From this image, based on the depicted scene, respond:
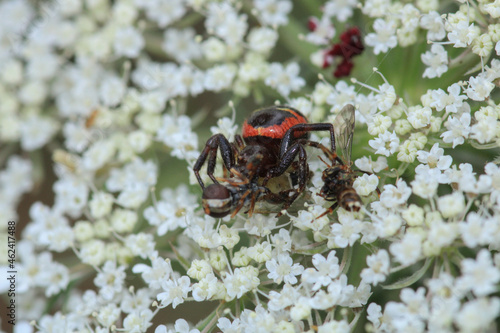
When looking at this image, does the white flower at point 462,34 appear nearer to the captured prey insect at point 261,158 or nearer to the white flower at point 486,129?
the white flower at point 486,129

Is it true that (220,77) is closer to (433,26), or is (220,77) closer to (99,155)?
(99,155)

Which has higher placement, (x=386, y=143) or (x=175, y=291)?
(x=386, y=143)

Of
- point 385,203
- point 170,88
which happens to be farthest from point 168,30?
point 385,203

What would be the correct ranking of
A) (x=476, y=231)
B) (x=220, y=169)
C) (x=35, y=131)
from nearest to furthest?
(x=476, y=231) → (x=220, y=169) → (x=35, y=131)

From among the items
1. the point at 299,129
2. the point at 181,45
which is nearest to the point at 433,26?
the point at 299,129

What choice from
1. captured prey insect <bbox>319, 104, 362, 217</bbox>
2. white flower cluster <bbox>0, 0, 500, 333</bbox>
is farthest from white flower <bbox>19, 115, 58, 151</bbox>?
captured prey insect <bbox>319, 104, 362, 217</bbox>

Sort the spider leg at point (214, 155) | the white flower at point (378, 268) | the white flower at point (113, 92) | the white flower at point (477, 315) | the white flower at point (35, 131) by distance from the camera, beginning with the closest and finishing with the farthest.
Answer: the white flower at point (477, 315) → the white flower at point (378, 268) → the spider leg at point (214, 155) → the white flower at point (113, 92) → the white flower at point (35, 131)

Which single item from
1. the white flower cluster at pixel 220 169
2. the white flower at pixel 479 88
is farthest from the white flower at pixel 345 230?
the white flower at pixel 479 88

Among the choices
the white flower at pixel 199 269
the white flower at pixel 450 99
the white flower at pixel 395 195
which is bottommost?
the white flower at pixel 199 269
